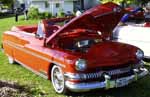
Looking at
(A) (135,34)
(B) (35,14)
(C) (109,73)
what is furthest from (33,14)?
(C) (109,73)

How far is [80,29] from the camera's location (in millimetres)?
7926

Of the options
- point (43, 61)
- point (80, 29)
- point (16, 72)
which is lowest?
point (16, 72)

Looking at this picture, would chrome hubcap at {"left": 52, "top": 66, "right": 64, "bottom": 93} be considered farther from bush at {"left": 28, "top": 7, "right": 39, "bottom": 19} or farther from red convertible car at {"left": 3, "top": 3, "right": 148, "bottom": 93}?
bush at {"left": 28, "top": 7, "right": 39, "bottom": 19}

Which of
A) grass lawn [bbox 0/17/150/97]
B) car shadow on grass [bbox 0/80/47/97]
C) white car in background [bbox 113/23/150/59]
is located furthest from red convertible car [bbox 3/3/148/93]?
white car in background [bbox 113/23/150/59]

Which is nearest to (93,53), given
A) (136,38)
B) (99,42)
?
(99,42)

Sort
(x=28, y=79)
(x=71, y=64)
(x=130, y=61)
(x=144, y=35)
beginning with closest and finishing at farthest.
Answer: (x=71, y=64)
(x=130, y=61)
(x=28, y=79)
(x=144, y=35)

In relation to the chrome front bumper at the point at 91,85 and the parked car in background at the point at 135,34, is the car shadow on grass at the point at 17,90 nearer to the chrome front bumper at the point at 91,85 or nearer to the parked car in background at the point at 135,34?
the chrome front bumper at the point at 91,85

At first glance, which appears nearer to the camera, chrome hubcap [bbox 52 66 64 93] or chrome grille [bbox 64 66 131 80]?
chrome grille [bbox 64 66 131 80]

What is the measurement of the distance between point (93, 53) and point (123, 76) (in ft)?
2.27

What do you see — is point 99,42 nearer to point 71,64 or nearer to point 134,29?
point 71,64

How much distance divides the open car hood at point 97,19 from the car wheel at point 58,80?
0.66 metres

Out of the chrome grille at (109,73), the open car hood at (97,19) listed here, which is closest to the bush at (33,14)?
the open car hood at (97,19)

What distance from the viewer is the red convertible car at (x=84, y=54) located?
6.68m

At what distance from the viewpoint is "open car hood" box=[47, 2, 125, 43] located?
23.2 ft
